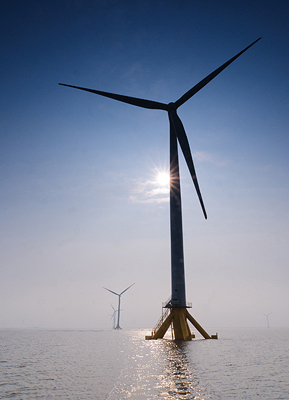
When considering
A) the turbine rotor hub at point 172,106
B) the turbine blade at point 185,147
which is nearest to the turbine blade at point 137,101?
the turbine rotor hub at point 172,106

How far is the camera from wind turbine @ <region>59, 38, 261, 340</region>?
45.3m

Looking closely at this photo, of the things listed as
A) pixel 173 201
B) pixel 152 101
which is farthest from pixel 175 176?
pixel 152 101

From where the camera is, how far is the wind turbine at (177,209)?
4531 cm

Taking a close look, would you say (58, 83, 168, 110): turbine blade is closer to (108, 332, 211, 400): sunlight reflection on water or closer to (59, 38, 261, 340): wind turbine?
(59, 38, 261, 340): wind turbine

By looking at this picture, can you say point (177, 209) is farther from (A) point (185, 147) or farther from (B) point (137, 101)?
(B) point (137, 101)

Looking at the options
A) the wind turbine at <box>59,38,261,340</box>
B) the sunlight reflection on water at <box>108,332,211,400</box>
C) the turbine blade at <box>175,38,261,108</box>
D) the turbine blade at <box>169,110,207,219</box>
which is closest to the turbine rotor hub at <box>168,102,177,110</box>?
the wind turbine at <box>59,38,261,340</box>

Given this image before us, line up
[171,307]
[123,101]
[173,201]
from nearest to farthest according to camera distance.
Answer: [171,307], [173,201], [123,101]

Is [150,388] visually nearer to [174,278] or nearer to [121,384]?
→ [121,384]

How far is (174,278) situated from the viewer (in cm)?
4684

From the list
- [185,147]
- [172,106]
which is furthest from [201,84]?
[185,147]

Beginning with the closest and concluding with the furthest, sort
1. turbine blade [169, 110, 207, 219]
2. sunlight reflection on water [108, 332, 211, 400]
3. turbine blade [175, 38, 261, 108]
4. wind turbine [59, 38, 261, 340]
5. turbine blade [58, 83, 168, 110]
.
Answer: sunlight reflection on water [108, 332, 211, 400], wind turbine [59, 38, 261, 340], turbine blade [169, 110, 207, 219], turbine blade [175, 38, 261, 108], turbine blade [58, 83, 168, 110]

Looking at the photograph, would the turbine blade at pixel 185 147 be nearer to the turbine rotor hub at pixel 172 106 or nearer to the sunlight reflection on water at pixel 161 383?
the turbine rotor hub at pixel 172 106

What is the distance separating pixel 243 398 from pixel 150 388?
5.56 metres

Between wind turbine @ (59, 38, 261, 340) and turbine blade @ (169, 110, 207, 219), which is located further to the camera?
turbine blade @ (169, 110, 207, 219)
